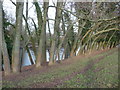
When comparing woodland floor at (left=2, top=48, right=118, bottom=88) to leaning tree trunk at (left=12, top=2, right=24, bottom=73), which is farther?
leaning tree trunk at (left=12, top=2, right=24, bottom=73)

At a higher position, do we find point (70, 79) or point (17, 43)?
point (17, 43)

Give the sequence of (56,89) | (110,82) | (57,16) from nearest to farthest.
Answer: (56,89) < (110,82) < (57,16)

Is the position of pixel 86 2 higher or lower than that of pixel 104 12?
higher

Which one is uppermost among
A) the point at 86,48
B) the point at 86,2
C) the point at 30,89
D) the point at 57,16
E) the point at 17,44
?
the point at 86,2

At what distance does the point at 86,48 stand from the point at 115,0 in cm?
1060

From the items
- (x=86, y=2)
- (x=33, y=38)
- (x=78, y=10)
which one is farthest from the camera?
(x=33, y=38)

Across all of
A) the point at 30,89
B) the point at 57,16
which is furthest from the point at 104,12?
the point at 30,89

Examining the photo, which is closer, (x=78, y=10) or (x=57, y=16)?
(x=78, y=10)

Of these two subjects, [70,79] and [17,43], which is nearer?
[70,79]

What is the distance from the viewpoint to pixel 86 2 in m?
8.45

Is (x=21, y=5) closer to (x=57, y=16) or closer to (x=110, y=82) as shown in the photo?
(x=57, y=16)

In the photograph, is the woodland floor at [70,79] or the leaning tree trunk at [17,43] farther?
the leaning tree trunk at [17,43]

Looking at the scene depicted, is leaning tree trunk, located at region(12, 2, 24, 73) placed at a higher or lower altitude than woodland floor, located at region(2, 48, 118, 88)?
higher

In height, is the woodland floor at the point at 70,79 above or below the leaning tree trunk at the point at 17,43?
below
